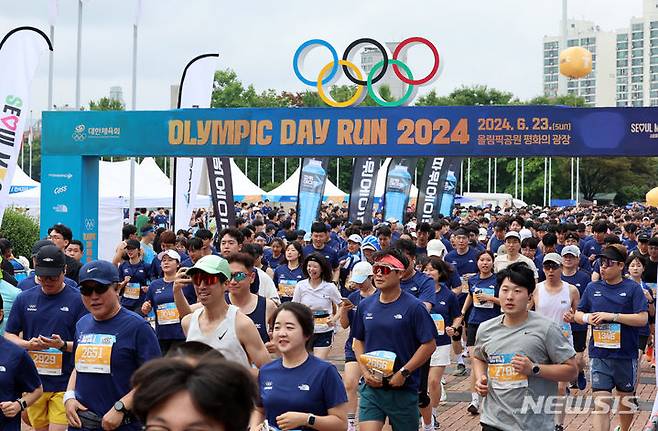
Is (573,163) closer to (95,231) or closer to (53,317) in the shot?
(95,231)

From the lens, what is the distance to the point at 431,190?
30.4 metres

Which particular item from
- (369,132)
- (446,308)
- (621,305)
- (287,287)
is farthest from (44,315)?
(369,132)

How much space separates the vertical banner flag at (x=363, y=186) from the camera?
28.6 meters

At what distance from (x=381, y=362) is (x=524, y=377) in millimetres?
1550

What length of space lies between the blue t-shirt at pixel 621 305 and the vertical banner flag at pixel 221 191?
13.7 metres

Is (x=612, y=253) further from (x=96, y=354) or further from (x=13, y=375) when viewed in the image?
(x=13, y=375)

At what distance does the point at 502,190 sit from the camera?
312ft

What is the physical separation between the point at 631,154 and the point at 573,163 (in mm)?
66617

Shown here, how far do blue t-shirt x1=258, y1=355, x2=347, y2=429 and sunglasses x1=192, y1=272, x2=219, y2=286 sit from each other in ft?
3.25

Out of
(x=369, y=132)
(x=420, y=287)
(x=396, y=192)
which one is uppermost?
(x=369, y=132)

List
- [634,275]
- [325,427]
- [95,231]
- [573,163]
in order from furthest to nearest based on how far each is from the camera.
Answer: [573,163] → [95,231] → [634,275] → [325,427]

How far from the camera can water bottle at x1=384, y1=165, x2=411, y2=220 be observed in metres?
30.7

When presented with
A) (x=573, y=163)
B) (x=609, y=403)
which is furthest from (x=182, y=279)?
(x=573, y=163)

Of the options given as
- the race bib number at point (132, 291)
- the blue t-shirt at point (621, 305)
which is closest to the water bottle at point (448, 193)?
the race bib number at point (132, 291)
